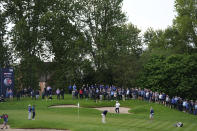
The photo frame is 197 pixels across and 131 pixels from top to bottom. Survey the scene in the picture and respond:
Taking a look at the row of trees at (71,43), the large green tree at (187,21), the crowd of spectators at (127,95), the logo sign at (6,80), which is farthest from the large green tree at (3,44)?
the large green tree at (187,21)

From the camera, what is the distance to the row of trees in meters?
71.8

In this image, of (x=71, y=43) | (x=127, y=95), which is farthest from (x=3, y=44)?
(x=127, y=95)

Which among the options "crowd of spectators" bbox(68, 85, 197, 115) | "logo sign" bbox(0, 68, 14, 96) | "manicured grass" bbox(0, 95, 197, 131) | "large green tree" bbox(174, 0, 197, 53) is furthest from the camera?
"large green tree" bbox(174, 0, 197, 53)

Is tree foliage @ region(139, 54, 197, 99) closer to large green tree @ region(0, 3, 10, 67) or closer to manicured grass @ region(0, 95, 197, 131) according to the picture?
manicured grass @ region(0, 95, 197, 131)

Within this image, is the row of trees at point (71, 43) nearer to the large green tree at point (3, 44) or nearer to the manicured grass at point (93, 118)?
the large green tree at point (3, 44)

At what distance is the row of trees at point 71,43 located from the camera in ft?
236

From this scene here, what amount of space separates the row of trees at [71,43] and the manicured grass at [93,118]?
1331cm

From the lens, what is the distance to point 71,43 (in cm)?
7431

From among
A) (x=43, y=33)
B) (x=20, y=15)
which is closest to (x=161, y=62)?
(x=43, y=33)

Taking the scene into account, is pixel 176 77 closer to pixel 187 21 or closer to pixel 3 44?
pixel 187 21

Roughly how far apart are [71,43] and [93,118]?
1188 inches

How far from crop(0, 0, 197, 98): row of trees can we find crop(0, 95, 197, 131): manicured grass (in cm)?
1331

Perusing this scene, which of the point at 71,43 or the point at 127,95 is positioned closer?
the point at 127,95

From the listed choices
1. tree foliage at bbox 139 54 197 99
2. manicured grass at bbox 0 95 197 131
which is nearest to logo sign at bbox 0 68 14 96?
manicured grass at bbox 0 95 197 131
